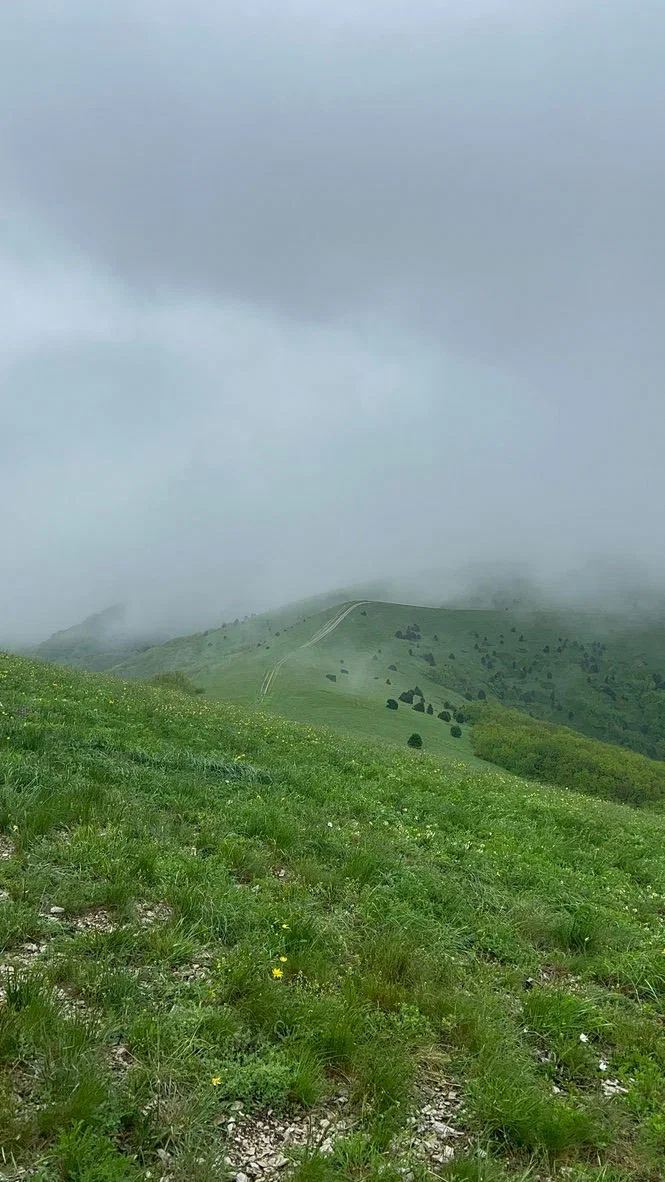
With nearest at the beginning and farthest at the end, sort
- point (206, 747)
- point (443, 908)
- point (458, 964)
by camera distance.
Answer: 1. point (458, 964)
2. point (443, 908)
3. point (206, 747)

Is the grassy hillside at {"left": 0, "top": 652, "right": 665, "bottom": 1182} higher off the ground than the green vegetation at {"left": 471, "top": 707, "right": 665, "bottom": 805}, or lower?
higher

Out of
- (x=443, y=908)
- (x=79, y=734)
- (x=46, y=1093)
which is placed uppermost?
(x=79, y=734)

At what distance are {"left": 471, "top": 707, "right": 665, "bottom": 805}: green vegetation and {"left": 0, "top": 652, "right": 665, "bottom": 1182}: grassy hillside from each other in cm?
10353

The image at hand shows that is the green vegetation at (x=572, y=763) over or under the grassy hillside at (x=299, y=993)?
under

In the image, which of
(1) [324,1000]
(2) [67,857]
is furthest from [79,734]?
(1) [324,1000]

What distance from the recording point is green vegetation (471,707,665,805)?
11081 cm

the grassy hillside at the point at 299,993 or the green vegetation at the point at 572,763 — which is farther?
the green vegetation at the point at 572,763

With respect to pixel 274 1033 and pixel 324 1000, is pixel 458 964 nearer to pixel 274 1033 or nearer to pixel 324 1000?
pixel 324 1000

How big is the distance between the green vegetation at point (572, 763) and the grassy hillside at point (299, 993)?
10353 centimetres

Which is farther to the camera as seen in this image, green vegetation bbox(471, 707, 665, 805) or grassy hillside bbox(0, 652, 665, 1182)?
green vegetation bbox(471, 707, 665, 805)

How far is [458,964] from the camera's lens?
30.1 feet

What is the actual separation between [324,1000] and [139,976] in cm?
214

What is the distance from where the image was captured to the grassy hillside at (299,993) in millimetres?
5680

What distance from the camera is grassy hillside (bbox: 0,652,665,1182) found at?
5680mm
